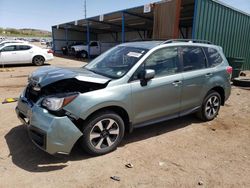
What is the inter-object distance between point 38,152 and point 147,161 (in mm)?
1728

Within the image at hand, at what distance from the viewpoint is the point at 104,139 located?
3.69 metres

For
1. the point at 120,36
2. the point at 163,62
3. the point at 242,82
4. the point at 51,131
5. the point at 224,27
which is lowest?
the point at 242,82

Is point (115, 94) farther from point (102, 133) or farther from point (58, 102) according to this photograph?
point (58, 102)

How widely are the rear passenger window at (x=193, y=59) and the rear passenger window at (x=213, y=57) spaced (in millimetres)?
174

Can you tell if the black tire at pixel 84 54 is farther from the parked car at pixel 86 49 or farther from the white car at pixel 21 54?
the white car at pixel 21 54

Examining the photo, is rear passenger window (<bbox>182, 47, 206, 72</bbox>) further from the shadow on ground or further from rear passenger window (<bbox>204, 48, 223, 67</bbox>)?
the shadow on ground

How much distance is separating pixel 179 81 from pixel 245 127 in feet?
6.67

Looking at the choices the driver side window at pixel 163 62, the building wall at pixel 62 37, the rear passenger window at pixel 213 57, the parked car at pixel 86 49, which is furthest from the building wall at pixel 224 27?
the building wall at pixel 62 37

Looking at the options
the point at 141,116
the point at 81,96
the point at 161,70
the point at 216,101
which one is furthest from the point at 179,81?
the point at 81,96

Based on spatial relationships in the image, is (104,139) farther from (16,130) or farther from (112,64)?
(16,130)

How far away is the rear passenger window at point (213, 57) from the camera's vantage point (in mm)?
5117

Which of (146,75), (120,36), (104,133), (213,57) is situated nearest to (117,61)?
(146,75)

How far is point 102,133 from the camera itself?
3625mm

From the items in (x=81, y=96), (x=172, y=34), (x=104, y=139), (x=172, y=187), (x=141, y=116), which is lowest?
(x=172, y=187)
